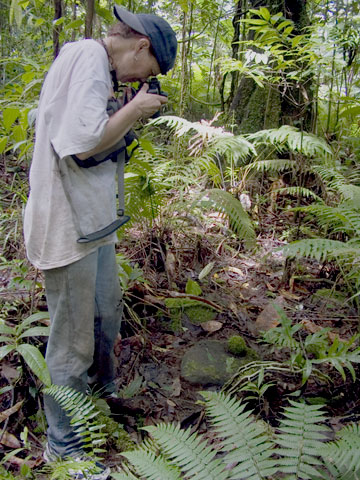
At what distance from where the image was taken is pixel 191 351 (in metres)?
3.19

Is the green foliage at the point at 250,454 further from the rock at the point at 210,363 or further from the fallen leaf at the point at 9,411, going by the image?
the rock at the point at 210,363

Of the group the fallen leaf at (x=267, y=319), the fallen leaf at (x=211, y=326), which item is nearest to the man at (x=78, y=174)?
the fallen leaf at (x=211, y=326)

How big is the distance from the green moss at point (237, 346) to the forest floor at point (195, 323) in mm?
188

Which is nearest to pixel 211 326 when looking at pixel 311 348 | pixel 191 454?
pixel 311 348

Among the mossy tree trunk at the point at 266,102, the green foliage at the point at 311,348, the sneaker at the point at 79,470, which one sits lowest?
the sneaker at the point at 79,470

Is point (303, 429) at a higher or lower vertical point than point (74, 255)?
lower

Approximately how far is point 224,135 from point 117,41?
2640mm

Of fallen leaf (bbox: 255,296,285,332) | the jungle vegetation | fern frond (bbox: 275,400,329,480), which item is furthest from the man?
fallen leaf (bbox: 255,296,285,332)

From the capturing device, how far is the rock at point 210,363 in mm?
2930

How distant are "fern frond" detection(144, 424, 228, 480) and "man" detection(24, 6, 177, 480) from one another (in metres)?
0.71

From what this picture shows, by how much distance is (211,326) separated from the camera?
3.53 m

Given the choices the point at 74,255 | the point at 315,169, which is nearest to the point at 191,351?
the point at 74,255

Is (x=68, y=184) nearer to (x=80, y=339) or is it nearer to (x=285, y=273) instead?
(x=80, y=339)

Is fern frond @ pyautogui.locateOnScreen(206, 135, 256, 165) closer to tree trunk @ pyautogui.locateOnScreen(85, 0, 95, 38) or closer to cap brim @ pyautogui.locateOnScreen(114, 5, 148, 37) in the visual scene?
tree trunk @ pyautogui.locateOnScreen(85, 0, 95, 38)
